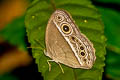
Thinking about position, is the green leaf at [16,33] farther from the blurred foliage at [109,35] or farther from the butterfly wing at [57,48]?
the butterfly wing at [57,48]

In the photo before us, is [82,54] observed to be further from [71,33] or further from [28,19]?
[28,19]

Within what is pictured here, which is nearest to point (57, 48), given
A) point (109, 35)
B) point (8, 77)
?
point (109, 35)

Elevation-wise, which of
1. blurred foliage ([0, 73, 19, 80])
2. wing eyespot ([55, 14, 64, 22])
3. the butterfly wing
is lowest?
blurred foliage ([0, 73, 19, 80])

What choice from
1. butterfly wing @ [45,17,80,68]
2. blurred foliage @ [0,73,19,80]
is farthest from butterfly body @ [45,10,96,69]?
blurred foliage @ [0,73,19,80]

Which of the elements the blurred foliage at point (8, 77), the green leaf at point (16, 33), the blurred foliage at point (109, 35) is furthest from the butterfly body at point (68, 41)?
the blurred foliage at point (8, 77)

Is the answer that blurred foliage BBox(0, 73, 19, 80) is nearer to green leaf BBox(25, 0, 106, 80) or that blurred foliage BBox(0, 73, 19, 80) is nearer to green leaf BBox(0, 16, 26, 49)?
green leaf BBox(0, 16, 26, 49)

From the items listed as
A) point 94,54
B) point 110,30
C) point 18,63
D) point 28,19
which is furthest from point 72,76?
point 18,63
